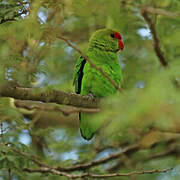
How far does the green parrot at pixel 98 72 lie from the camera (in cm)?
426

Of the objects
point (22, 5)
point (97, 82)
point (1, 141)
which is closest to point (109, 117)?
point (22, 5)

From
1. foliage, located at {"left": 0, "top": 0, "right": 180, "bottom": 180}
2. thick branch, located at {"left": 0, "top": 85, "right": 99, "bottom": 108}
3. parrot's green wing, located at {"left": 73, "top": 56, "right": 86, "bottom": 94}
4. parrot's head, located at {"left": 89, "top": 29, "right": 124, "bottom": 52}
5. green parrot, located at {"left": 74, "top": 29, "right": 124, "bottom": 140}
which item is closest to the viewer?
foliage, located at {"left": 0, "top": 0, "right": 180, "bottom": 180}

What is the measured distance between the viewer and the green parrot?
4258 millimetres

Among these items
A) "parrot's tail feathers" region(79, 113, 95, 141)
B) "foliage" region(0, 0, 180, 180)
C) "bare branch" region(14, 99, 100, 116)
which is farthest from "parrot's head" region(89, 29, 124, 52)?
"bare branch" region(14, 99, 100, 116)

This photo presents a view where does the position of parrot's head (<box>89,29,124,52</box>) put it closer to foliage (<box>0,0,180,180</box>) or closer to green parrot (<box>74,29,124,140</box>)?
green parrot (<box>74,29,124,140</box>)

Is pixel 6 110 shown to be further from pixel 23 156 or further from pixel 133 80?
pixel 133 80

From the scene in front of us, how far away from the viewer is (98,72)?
4.20 m

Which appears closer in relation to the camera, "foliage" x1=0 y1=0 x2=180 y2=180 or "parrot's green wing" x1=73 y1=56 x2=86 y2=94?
"foliage" x1=0 y1=0 x2=180 y2=180

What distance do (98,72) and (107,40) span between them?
2.63ft

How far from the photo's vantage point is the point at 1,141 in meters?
3.51

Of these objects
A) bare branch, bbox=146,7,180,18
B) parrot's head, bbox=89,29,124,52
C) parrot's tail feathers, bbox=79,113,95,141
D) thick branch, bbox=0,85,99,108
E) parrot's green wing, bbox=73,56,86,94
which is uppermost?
bare branch, bbox=146,7,180,18

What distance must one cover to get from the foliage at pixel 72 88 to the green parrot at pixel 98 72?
0.21m

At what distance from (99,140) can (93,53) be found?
1502mm

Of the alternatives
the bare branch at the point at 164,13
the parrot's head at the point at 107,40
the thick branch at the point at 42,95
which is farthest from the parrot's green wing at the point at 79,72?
the bare branch at the point at 164,13
